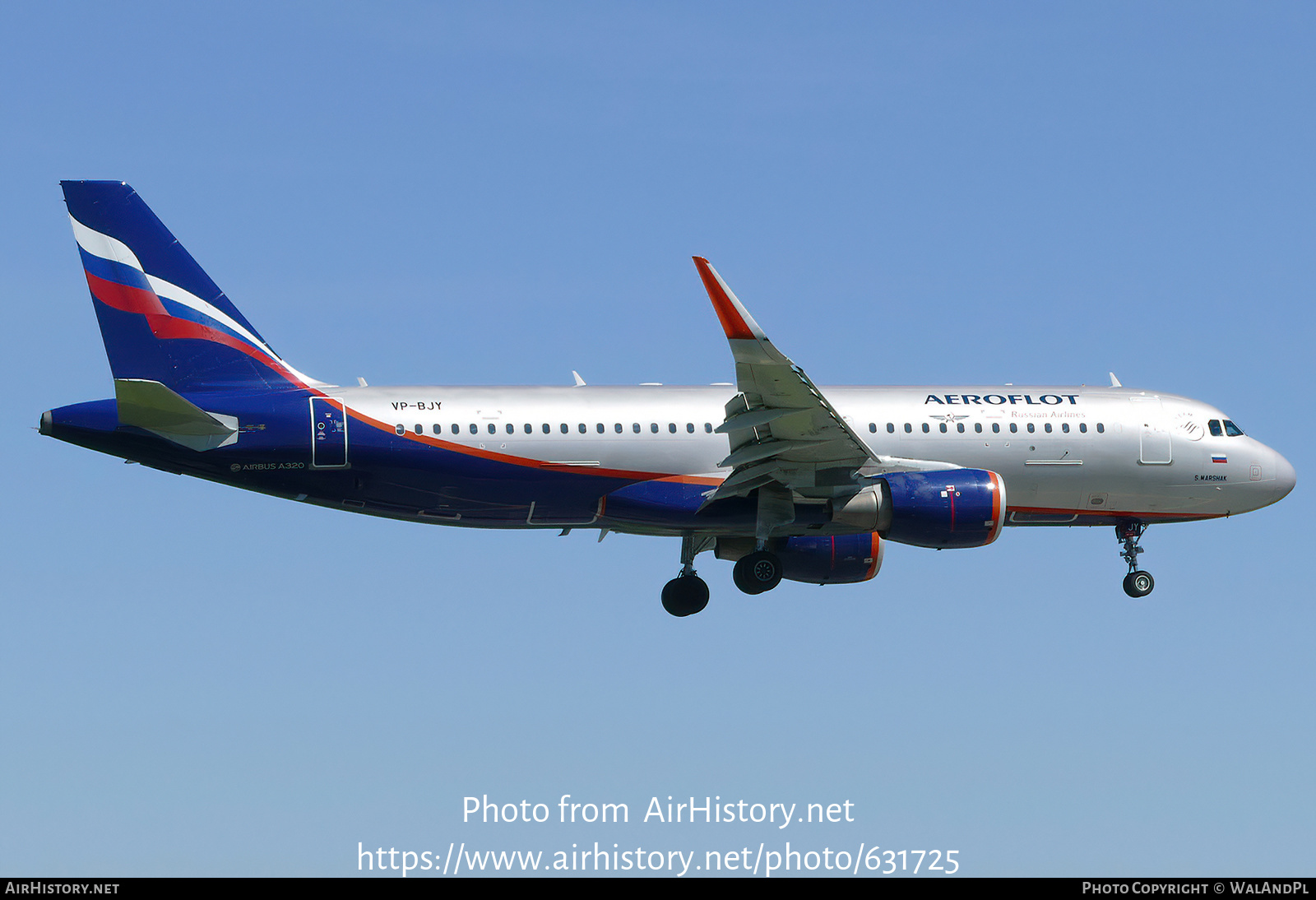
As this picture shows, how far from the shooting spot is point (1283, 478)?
41.5 m

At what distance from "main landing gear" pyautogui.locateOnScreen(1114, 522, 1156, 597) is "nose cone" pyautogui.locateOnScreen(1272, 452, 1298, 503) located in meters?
3.47

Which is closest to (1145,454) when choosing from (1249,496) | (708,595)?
(1249,496)

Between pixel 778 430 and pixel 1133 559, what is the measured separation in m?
10.9

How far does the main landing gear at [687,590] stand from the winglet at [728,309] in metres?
9.34

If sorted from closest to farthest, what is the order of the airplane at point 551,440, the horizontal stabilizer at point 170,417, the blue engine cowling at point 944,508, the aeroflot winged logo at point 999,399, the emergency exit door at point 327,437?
1. the horizontal stabilizer at point 170,417
2. the airplane at point 551,440
3. the emergency exit door at point 327,437
4. the blue engine cowling at point 944,508
5. the aeroflot winged logo at point 999,399

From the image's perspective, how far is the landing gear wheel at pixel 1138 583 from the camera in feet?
134

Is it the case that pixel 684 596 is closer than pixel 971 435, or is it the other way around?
pixel 971 435

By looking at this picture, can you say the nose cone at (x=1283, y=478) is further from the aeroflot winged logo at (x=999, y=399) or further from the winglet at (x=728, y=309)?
the winglet at (x=728, y=309)

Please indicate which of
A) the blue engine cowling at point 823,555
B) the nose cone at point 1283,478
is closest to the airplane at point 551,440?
the blue engine cowling at point 823,555

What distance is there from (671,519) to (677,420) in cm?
215

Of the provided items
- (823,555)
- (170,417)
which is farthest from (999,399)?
(170,417)

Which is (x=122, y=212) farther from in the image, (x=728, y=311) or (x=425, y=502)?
(x=728, y=311)

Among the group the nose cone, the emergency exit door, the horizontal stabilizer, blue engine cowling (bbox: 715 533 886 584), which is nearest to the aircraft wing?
blue engine cowling (bbox: 715 533 886 584)

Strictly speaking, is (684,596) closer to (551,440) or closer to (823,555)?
(823,555)
